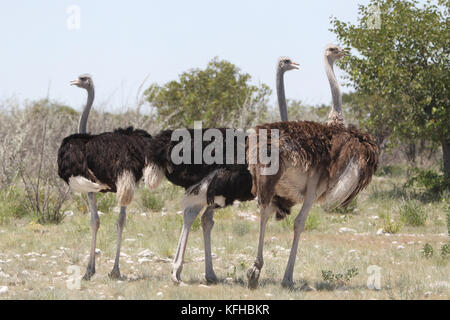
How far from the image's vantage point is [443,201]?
11.4 metres

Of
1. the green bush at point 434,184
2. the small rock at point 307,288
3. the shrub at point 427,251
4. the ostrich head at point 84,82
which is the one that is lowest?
the small rock at point 307,288

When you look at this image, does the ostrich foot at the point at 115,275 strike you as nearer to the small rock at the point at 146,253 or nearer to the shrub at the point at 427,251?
the small rock at the point at 146,253

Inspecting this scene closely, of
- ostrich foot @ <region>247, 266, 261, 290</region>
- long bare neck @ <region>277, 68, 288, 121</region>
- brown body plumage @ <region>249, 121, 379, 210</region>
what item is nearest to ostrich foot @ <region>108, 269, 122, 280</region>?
ostrich foot @ <region>247, 266, 261, 290</region>

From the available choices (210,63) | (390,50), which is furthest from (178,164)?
(210,63)

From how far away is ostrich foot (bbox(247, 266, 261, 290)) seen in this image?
16.9 ft

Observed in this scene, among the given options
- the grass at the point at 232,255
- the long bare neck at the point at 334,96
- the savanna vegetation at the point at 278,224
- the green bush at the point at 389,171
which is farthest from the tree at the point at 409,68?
the long bare neck at the point at 334,96

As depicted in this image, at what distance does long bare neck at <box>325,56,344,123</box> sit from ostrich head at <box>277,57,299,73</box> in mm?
530

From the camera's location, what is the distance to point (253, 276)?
5.18 meters

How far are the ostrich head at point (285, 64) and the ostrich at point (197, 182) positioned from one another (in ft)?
4.27

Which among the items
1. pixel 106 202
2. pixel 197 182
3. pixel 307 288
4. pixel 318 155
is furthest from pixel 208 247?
pixel 106 202

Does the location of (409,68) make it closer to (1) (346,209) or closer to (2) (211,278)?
(1) (346,209)

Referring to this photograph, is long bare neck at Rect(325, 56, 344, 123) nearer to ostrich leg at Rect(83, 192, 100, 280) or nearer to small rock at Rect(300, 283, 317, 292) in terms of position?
small rock at Rect(300, 283, 317, 292)

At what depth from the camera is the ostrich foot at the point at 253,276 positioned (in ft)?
16.9
